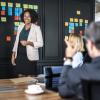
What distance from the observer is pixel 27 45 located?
202 inches

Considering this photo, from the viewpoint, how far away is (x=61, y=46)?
5426 millimetres

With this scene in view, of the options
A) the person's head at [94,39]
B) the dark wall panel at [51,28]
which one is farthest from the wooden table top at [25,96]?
the dark wall panel at [51,28]

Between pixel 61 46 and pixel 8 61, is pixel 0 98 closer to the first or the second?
pixel 8 61

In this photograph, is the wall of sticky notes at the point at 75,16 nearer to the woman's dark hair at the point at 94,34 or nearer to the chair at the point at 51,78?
the chair at the point at 51,78

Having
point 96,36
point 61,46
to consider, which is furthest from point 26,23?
point 96,36

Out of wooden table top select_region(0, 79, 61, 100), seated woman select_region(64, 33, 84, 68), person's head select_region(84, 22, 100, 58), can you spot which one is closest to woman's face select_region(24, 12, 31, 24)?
seated woman select_region(64, 33, 84, 68)

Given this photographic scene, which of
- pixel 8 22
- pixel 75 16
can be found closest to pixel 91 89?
pixel 8 22

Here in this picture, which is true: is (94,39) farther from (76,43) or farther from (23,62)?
(23,62)

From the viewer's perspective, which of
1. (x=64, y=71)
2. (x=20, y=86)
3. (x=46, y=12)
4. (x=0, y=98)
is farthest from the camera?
(x=46, y=12)

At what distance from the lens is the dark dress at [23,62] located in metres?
5.07

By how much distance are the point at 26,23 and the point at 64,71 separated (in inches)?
140

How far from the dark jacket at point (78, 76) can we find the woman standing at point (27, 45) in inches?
138

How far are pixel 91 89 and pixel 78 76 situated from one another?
8.9 inches

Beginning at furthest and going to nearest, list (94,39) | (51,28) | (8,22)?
(51,28), (8,22), (94,39)
